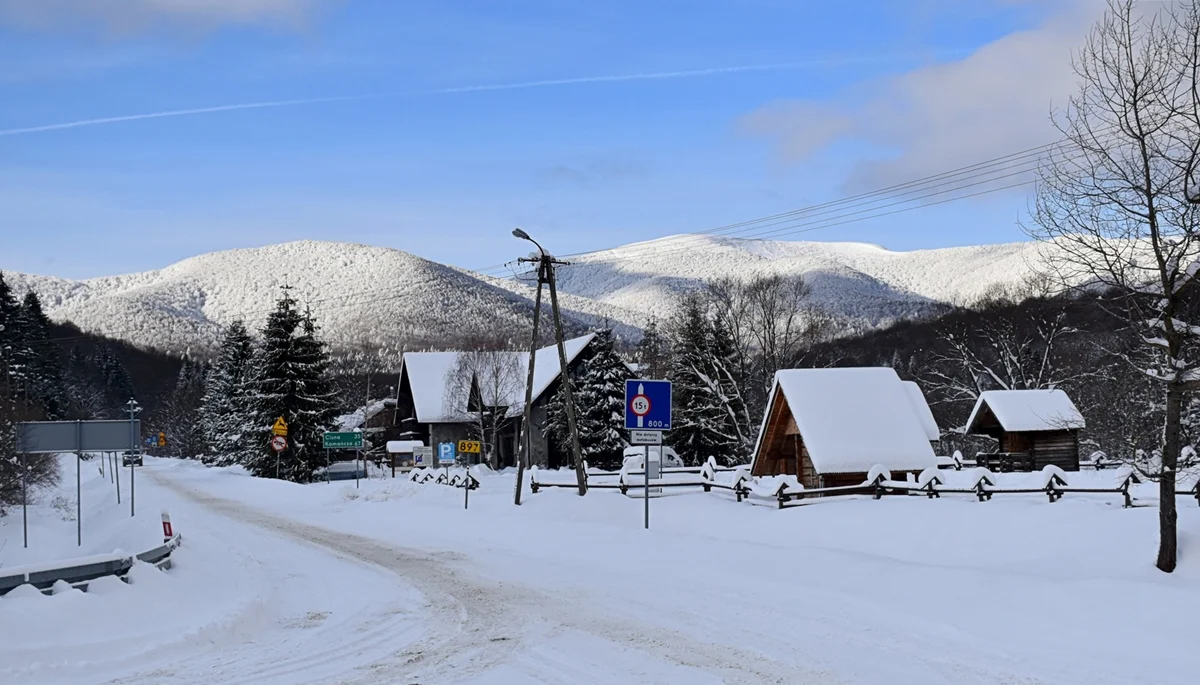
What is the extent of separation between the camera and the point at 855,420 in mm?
29250

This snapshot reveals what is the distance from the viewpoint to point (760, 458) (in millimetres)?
33656

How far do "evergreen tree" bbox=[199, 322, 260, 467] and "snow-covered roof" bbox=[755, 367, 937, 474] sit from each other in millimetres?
50187

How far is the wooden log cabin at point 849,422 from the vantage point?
2811 centimetres

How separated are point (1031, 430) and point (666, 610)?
37.0m

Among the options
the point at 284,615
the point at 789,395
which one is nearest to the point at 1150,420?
the point at 789,395

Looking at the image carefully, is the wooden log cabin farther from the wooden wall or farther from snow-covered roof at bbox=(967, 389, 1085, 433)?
the wooden wall

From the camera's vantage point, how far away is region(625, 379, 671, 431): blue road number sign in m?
20.9

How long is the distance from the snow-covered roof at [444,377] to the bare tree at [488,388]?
0.28m

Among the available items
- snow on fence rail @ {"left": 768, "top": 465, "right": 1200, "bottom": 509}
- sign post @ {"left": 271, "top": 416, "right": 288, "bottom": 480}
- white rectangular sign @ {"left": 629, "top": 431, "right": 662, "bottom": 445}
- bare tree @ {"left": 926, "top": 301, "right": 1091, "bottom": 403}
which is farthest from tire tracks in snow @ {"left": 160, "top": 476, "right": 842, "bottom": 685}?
bare tree @ {"left": 926, "top": 301, "right": 1091, "bottom": 403}

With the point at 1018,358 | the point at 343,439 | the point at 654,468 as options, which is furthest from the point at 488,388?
the point at 654,468

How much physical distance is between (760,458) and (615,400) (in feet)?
78.3

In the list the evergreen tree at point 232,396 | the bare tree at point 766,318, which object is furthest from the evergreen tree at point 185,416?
the bare tree at point 766,318

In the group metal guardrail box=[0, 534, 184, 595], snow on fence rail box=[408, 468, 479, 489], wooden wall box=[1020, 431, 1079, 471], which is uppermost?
metal guardrail box=[0, 534, 184, 595]

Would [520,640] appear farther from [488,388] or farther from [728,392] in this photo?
[488,388]
